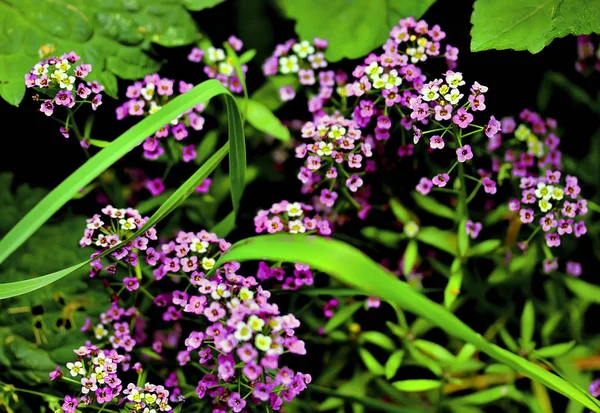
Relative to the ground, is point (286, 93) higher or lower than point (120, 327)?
higher

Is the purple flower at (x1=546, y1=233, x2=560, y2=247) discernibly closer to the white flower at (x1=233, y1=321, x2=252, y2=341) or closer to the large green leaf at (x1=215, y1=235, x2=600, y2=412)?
the large green leaf at (x1=215, y1=235, x2=600, y2=412)

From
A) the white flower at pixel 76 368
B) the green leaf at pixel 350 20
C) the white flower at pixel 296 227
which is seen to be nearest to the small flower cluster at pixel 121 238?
the white flower at pixel 76 368

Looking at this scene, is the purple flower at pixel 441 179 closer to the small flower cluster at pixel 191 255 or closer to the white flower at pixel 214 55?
the small flower cluster at pixel 191 255

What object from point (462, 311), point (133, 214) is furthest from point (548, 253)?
point (133, 214)

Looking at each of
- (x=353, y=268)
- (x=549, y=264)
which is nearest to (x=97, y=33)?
(x=353, y=268)

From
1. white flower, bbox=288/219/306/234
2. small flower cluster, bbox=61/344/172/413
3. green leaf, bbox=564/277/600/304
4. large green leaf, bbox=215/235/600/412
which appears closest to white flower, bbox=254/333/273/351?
large green leaf, bbox=215/235/600/412

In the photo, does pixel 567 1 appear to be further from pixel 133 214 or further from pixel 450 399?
pixel 133 214

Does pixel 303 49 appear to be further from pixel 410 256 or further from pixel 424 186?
pixel 410 256
